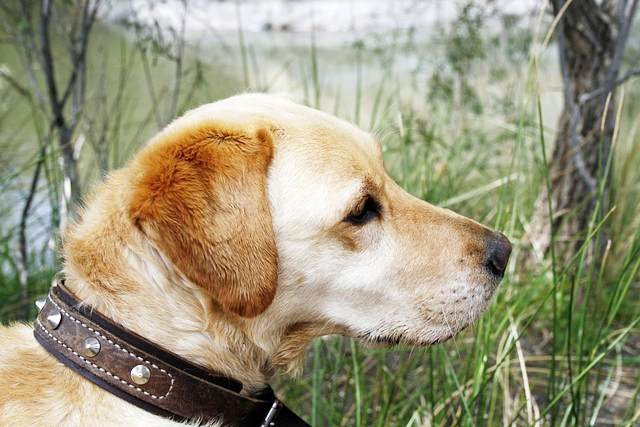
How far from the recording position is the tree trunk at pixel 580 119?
12.4 feet

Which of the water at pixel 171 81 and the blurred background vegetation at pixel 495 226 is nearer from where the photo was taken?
the blurred background vegetation at pixel 495 226

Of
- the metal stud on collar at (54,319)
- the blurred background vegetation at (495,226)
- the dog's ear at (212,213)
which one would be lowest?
the blurred background vegetation at (495,226)

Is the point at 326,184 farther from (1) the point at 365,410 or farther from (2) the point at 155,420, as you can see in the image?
(1) the point at 365,410

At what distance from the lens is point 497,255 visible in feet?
7.69

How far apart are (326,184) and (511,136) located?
3068 millimetres

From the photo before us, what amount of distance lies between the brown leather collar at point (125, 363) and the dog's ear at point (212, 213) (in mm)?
241

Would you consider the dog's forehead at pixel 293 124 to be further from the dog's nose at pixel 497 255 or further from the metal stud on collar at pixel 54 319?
the metal stud on collar at pixel 54 319

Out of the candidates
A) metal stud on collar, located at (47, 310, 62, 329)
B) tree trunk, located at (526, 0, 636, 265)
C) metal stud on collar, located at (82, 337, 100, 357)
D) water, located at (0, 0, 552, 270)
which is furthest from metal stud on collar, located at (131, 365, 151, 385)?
tree trunk, located at (526, 0, 636, 265)

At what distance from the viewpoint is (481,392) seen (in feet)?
8.56

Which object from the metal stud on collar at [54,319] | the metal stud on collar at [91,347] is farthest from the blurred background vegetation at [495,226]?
the metal stud on collar at [91,347]

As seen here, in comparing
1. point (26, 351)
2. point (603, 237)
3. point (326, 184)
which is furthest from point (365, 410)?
point (603, 237)

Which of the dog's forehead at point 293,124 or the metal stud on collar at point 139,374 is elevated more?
the dog's forehead at point 293,124

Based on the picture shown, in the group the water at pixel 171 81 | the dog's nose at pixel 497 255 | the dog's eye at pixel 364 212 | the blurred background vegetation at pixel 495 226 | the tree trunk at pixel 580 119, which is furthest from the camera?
the water at pixel 171 81

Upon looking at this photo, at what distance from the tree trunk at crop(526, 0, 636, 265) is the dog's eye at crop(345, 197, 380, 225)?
69.8 inches
